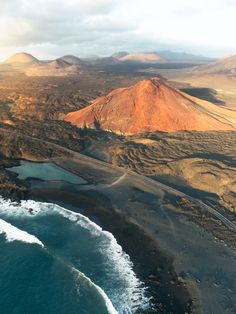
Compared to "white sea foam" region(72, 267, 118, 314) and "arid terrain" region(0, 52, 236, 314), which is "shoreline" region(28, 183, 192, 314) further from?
"white sea foam" region(72, 267, 118, 314)

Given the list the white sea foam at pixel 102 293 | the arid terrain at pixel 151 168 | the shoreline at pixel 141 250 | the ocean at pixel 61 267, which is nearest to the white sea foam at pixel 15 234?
the ocean at pixel 61 267

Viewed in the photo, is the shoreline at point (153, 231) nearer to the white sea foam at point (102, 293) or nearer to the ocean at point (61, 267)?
the ocean at point (61, 267)

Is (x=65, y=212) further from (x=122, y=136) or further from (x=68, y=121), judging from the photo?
(x=68, y=121)

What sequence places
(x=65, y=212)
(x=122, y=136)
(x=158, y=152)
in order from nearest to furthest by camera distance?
(x=65, y=212), (x=158, y=152), (x=122, y=136)

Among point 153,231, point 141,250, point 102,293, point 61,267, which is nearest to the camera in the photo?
point 102,293

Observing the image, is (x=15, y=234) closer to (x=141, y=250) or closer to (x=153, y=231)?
(x=141, y=250)

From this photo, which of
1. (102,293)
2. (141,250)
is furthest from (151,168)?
(102,293)

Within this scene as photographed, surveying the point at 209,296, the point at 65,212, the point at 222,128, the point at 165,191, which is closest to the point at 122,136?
the point at 222,128
